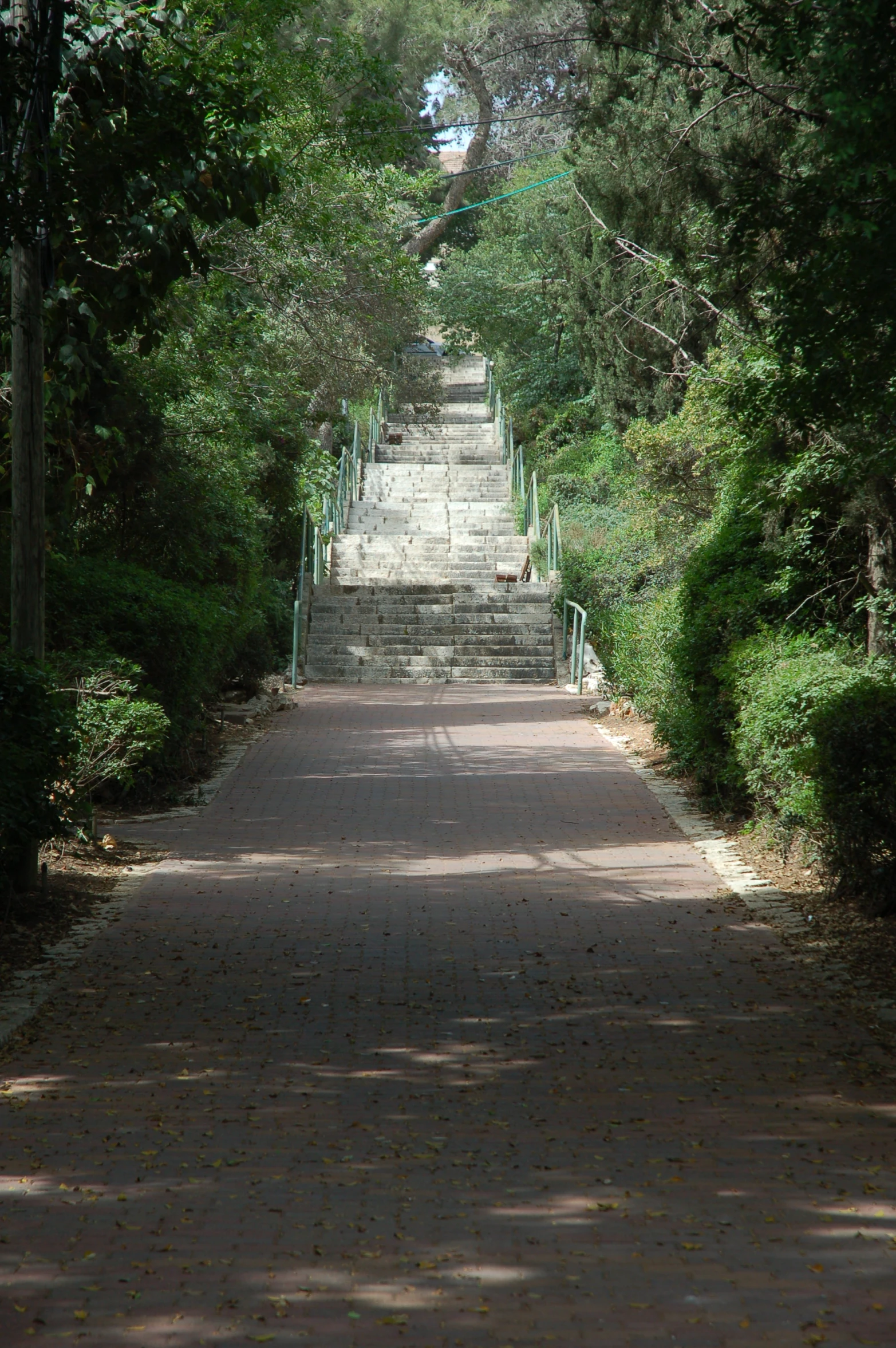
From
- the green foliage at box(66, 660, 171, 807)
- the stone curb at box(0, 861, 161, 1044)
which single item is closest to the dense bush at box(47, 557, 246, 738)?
the green foliage at box(66, 660, 171, 807)

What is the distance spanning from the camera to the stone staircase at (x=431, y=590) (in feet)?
66.5

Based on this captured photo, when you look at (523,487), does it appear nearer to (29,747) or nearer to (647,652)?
(647,652)

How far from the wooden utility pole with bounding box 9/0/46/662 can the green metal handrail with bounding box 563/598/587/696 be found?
37.4 ft

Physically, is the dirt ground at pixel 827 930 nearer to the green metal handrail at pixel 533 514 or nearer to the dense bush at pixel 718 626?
the dense bush at pixel 718 626

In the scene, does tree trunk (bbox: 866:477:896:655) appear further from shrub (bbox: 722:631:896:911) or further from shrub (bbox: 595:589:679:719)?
shrub (bbox: 595:589:679:719)

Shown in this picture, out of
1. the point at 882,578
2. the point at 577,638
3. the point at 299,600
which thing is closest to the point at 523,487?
the point at 577,638

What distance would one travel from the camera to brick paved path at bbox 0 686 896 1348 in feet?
9.97

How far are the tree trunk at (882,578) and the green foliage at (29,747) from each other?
5.67m

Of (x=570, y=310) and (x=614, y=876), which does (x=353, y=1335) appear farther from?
(x=570, y=310)

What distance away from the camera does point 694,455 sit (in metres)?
16.5

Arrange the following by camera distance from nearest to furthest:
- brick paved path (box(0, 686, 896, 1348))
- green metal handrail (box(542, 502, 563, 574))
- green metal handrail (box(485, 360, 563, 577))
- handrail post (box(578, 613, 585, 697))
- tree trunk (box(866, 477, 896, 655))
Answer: brick paved path (box(0, 686, 896, 1348))
tree trunk (box(866, 477, 896, 655))
handrail post (box(578, 613, 585, 697))
green metal handrail (box(542, 502, 563, 574))
green metal handrail (box(485, 360, 563, 577))

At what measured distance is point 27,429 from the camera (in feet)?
23.5

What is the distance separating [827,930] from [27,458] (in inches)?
203

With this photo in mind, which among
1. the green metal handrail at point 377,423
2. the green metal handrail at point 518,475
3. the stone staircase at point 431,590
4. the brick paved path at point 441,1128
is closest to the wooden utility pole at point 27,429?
the brick paved path at point 441,1128
